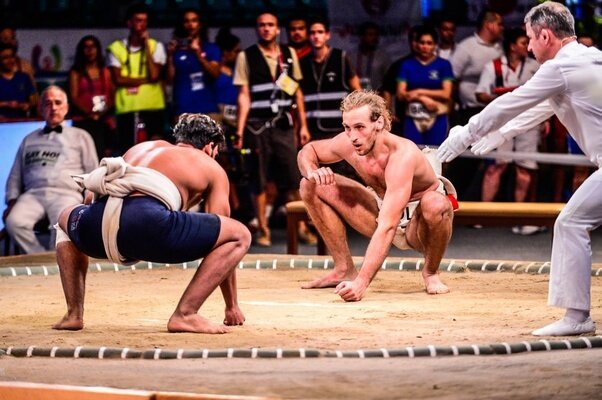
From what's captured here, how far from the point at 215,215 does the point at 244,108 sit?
3.59 metres

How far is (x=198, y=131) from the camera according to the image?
4863 mm

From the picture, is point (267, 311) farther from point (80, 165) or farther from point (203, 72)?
point (203, 72)

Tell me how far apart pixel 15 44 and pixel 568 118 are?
456cm

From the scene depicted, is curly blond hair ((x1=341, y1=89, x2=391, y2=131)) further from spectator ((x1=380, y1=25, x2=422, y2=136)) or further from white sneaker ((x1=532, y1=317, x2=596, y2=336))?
spectator ((x1=380, y1=25, x2=422, y2=136))

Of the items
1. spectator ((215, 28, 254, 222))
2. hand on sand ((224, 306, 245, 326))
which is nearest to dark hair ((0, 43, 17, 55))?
spectator ((215, 28, 254, 222))

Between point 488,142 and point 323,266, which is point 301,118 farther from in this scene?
point 488,142

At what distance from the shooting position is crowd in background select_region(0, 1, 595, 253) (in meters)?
8.30

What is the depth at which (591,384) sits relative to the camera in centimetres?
373

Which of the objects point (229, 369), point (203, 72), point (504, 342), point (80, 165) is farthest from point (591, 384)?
point (203, 72)

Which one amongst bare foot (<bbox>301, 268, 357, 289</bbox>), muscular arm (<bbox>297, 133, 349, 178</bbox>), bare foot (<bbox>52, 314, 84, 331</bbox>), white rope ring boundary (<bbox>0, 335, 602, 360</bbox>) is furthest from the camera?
bare foot (<bbox>301, 268, 357, 289</bbox>)

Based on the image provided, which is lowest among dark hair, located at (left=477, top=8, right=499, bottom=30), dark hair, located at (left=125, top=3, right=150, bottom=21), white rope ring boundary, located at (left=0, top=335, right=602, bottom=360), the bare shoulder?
white rope ring boundary, located at (left=0, top=335, right=602, bottom=360)

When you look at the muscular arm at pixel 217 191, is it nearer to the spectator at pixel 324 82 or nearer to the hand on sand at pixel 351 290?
the hand on sand at pixel 351 290

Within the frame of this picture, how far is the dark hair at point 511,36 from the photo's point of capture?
8.43 meters

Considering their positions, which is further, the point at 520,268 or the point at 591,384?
the point at 520,268
